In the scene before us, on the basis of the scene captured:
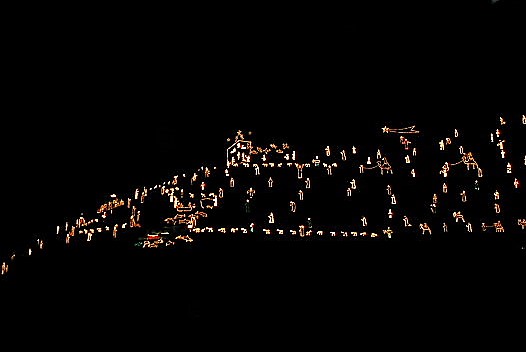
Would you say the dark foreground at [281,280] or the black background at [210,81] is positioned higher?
the black background at [210,81]

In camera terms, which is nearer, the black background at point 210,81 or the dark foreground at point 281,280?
the dark foreground at point 281,280

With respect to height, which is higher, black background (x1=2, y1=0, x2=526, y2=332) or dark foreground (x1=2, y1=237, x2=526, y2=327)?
black background (x1=2, y1=0, x2=526, y2=332)

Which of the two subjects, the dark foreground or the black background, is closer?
the dark foreground

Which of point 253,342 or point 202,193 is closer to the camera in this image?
point 253,342

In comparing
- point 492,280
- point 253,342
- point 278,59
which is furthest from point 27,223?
point 492,280

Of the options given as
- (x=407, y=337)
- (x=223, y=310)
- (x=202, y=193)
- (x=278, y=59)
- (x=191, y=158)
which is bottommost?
(x=407, y=337)

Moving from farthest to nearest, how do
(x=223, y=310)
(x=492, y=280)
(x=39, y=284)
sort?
(x=492, y=280), (x=39, y=284), (x=223, y=310)

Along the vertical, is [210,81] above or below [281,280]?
above

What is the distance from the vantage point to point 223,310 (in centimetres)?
199

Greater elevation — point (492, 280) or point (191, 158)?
point (191, 158)

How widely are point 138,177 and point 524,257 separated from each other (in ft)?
8.21

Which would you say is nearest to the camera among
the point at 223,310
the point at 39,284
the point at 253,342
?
the point at 253,342

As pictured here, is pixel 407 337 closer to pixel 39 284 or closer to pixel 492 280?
pixel 492 280

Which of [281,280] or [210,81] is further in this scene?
[210,81]
